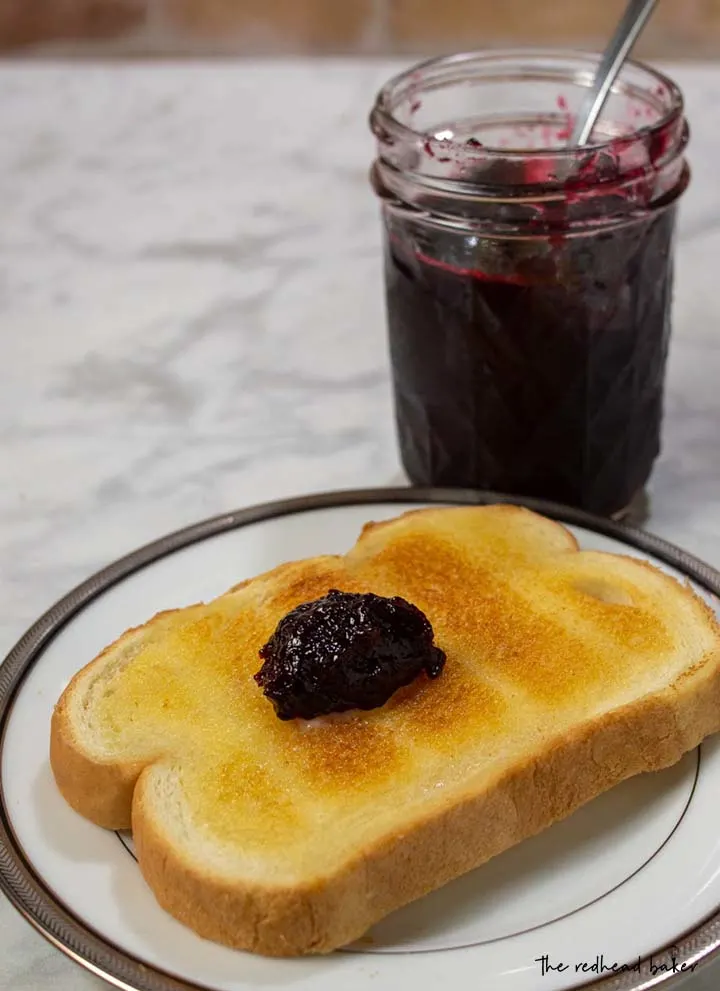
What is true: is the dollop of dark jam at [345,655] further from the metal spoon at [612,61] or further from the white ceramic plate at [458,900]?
the metal spoon at [612,61]

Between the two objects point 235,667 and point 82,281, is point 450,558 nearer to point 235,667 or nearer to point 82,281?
point 235,667

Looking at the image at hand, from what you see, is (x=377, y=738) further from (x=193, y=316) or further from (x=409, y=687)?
(x=193, y=316)

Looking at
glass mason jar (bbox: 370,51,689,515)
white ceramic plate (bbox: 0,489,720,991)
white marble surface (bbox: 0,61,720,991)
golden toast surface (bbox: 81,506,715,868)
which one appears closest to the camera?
white ceramic plate (bbox: 0,489,720,991)

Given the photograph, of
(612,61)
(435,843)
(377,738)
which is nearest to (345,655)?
(377,738)

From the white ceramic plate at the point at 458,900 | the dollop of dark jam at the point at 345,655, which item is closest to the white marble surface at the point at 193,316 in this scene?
the white ceramic plate at the point at 458,900

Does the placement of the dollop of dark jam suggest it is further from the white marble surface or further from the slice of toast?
the white marble surface

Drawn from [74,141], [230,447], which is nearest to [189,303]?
[230,447]

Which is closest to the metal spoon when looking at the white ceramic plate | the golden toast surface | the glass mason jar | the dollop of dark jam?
the glass mason jar
